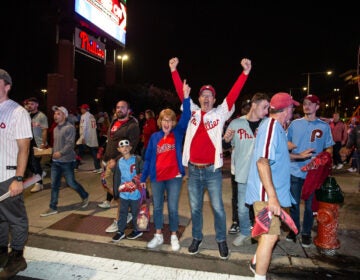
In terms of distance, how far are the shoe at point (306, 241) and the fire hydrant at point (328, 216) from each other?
165mm

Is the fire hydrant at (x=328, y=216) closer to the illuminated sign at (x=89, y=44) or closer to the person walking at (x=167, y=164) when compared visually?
the person walking at (x=167, y=164)

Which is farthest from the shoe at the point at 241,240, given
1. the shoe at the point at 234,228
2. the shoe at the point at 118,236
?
the shoe at the point at 118,236

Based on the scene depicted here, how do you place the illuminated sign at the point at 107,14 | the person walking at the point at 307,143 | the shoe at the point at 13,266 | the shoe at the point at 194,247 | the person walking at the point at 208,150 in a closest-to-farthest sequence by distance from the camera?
the shoe at the point at 13,266 → the person walking at the point at 208,150 → the shoe at the point at 194,247 → the person walking at the point at 307,143 → the illuminated sign at the point at 107,14

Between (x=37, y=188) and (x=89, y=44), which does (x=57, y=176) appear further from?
(x=89, y=44)

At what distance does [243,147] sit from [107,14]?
2505cm

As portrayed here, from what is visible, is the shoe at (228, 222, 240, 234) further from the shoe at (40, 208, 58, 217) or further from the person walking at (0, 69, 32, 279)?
the shoe at (40, 208, 58, 217)

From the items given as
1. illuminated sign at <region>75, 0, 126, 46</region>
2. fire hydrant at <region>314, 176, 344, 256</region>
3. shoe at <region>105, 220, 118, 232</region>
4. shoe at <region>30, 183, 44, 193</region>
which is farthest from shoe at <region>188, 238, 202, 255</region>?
illuminated sign at <region>75, 0, 126, 46</region>

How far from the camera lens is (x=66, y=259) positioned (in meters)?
4.13

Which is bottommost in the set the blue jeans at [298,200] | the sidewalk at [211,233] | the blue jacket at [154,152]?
the sidewalk at [211,233]

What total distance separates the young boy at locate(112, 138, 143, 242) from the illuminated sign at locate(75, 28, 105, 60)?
20386mm

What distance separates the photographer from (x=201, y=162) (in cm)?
420

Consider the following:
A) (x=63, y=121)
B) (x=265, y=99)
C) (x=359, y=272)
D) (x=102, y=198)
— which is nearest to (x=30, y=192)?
(x=102, y=198)

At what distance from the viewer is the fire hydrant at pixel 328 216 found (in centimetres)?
440

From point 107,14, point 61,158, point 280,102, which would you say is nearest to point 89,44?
point 107,14
